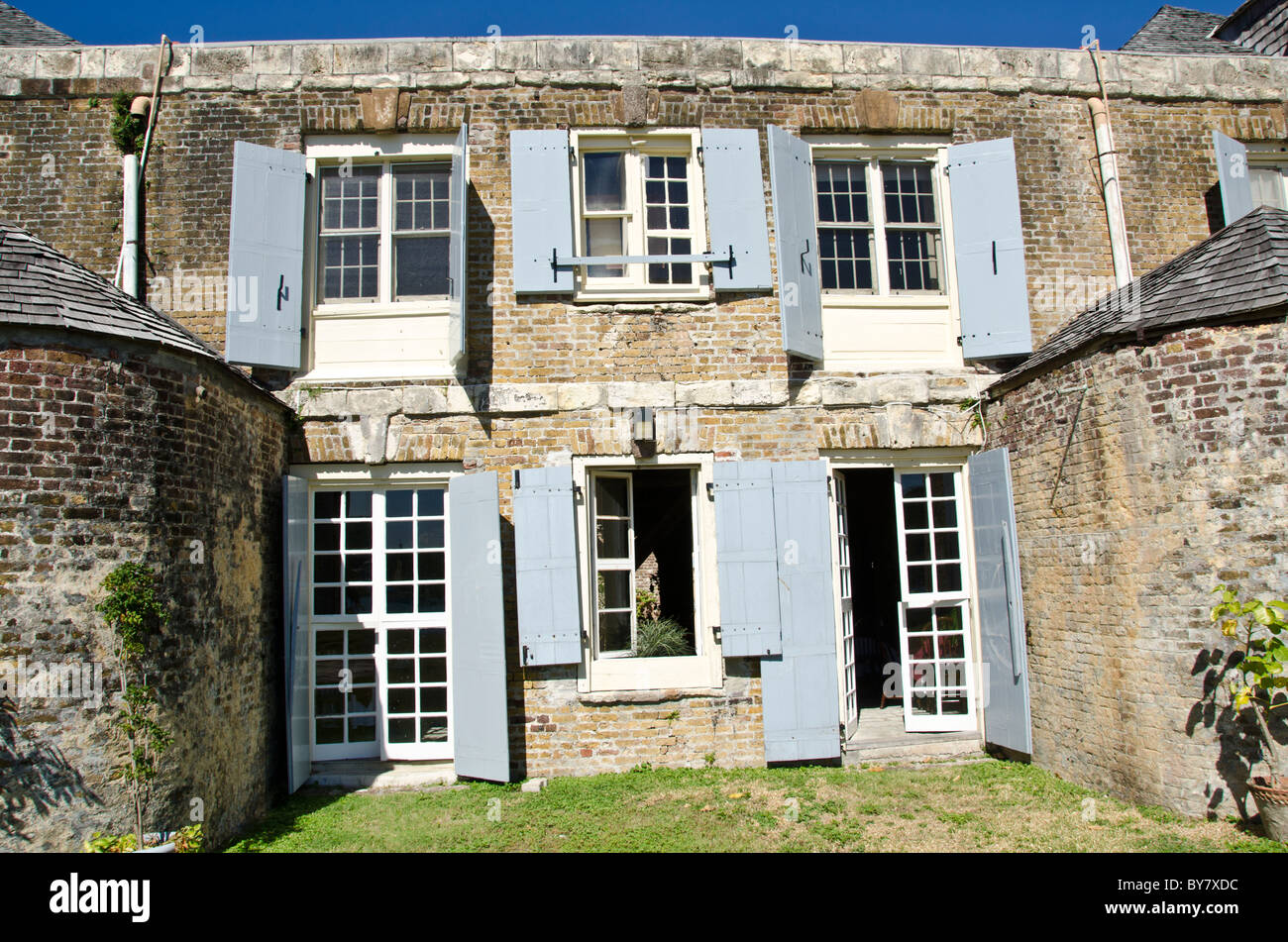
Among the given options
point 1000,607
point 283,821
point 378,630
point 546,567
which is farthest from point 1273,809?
point 283,821

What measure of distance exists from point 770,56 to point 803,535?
4.59 meters

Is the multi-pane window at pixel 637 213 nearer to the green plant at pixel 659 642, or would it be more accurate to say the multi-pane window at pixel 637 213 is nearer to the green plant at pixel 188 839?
the green plant at pixel 659 642

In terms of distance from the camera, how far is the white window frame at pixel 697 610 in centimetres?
704

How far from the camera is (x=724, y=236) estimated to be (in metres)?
7.44

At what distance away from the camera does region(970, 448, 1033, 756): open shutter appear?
6.83 m

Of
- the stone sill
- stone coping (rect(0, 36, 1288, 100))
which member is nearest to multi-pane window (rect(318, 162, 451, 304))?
stone coping (rect(0, 36, 1288, 100))

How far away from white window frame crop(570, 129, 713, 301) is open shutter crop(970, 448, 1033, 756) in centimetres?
302

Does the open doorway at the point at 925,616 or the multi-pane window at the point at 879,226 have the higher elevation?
the multi-pane window at the point at 879,226

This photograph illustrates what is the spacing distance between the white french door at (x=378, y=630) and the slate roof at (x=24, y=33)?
5.65 metres

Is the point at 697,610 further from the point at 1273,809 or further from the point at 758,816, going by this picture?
the point at 1273,809

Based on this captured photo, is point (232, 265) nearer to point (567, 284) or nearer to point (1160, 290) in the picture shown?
point (567, 284)

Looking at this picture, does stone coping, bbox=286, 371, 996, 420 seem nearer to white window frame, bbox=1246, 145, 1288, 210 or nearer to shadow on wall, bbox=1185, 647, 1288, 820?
shadow on wall, bbox=1185, 647, 1288, 820

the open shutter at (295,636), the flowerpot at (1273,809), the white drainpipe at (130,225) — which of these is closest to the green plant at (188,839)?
the open shutter at (295,636)

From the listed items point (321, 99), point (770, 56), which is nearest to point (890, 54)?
point (770, 56)
